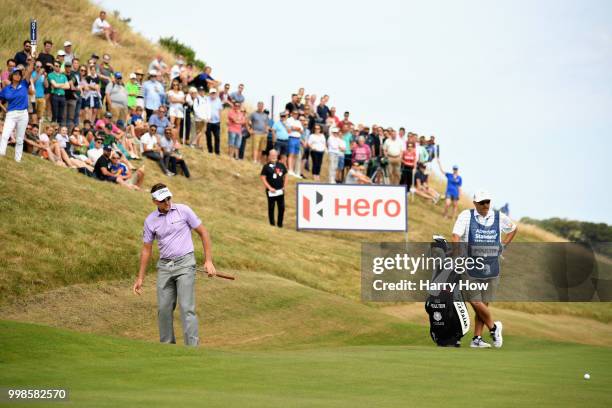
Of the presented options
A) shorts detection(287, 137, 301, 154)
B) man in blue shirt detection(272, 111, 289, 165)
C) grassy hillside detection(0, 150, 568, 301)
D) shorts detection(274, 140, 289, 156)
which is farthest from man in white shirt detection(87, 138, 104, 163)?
shorts detection(287, 137, 301, 154)

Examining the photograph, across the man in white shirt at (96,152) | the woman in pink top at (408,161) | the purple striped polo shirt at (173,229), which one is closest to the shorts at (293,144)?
the woman in pink top at (408,161)

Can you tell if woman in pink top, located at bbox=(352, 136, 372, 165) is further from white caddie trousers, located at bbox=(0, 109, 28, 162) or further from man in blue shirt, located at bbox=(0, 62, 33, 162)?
man in blue shirt, located at bbox=(0, 62, 33, 162)

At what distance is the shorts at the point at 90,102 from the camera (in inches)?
1208

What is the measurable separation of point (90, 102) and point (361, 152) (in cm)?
1076

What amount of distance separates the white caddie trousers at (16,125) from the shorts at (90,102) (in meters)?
5.87

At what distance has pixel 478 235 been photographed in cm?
1538

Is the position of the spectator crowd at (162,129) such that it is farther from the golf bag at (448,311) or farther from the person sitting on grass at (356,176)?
the golf bag at (448,311)

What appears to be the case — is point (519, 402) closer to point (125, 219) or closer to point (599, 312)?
point (125, 219)

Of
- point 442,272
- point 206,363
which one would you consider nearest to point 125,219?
point 442,272

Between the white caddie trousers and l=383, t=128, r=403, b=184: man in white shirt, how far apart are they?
16.7 meters

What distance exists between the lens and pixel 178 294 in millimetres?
13797

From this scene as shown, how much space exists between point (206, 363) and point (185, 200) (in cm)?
2281

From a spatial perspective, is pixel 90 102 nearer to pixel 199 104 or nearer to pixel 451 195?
pixel 199 104

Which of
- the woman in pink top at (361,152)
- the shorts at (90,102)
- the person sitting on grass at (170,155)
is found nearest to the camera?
the shorts at (90,102)
